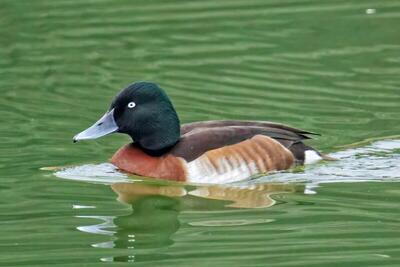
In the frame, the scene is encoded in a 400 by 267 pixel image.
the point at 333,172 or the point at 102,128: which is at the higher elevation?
the point at 102,128

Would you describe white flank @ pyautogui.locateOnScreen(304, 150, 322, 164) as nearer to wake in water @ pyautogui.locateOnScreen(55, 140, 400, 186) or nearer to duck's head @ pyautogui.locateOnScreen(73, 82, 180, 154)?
wake in water @ pyautogui.locateOnScreen(55, 140, 400, 186)

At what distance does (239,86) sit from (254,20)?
3085 millimetres

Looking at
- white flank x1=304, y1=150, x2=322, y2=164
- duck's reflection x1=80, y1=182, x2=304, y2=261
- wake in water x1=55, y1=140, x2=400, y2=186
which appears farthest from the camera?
white flank x1=304, y1=150, x2=322, y2=164

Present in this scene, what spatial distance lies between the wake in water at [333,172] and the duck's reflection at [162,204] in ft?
0.67

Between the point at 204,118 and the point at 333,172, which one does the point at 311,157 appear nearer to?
the point at 333,172

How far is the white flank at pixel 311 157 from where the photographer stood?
39.0ft

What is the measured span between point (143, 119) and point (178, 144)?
0.35 metres

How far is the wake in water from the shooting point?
1140 centimetres

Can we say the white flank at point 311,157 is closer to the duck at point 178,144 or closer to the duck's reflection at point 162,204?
the duck at point 178,144

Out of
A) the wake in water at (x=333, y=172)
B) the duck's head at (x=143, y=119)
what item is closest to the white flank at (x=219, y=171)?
the wake in water at (x=333, y=172)

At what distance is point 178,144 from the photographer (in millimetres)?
11641

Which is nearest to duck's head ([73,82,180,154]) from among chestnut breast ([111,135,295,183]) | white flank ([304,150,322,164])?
chestnut breast ([111,135,295,183])

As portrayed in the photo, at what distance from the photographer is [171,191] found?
36.6 ft

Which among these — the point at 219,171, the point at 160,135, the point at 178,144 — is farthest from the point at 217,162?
the point at 160,135
